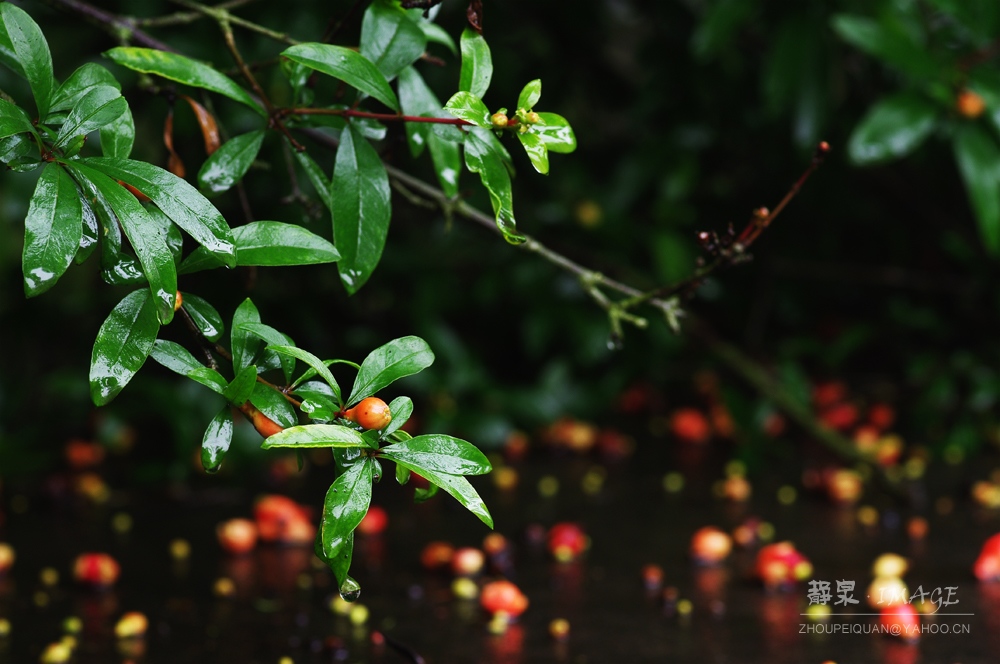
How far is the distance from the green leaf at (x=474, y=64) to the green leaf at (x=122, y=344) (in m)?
0.28

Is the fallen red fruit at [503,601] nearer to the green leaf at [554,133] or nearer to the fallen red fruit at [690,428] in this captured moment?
the green leaf at [554,133]

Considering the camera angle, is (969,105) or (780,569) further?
(969,105)

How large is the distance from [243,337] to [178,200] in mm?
109

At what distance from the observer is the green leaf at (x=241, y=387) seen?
2.11ft

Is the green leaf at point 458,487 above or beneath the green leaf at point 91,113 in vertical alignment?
beneath

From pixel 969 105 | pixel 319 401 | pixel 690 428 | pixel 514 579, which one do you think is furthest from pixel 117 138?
pixel 690 428

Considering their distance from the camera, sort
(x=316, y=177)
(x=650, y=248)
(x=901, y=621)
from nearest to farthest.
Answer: (x=316, y=177), (x=901, y=621), (x=650, y=248)

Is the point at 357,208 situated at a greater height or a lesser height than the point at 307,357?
greater

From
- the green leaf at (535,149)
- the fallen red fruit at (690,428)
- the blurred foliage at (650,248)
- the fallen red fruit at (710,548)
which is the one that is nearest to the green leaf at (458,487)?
the green leaf at (535,149)

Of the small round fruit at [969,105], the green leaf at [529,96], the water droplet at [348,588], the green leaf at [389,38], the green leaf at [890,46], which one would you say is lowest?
the water droplet at [348,588]

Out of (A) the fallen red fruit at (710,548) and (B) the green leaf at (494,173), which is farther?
(A) the fallen red fruit at (710,548)

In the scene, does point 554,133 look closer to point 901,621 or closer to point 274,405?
point 274,405

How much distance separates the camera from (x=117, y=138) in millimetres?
710

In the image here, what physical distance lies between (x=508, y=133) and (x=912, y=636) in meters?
0.76
